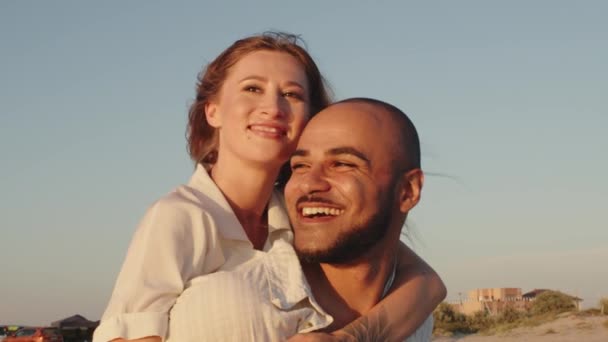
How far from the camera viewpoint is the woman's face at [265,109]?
434 cm

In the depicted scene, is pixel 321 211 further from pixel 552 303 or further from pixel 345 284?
pixel 552 303

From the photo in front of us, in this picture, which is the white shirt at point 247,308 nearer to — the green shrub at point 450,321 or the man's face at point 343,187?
the man's face at point 343,187

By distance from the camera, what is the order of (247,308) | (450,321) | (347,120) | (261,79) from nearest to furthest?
(247,308)
(347,120)
(261,79)
(450,321)

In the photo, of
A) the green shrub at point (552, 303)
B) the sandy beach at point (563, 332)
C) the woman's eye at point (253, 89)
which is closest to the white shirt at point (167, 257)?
the woman's eye at point (253, 89)

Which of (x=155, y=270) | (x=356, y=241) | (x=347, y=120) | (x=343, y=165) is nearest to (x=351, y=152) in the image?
(x=343, y=165)

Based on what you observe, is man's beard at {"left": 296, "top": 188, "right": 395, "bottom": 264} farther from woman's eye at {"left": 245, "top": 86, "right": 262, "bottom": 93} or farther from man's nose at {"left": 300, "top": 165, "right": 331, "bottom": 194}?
woman's eye at {"left": 245, "top": 86, "right": 262, "bottom": 93}

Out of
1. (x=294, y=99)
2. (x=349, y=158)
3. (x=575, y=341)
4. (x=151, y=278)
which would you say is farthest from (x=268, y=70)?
(x=575, y=341)

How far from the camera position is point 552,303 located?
33.7 meters

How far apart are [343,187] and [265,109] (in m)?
0.83

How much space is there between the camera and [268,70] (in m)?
4.48

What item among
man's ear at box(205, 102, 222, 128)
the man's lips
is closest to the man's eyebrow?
the man's lips

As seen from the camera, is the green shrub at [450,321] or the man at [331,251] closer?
the man at [331,251]

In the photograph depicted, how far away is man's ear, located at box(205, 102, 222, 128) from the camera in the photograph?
500 cm

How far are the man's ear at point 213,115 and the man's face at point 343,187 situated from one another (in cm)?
118
